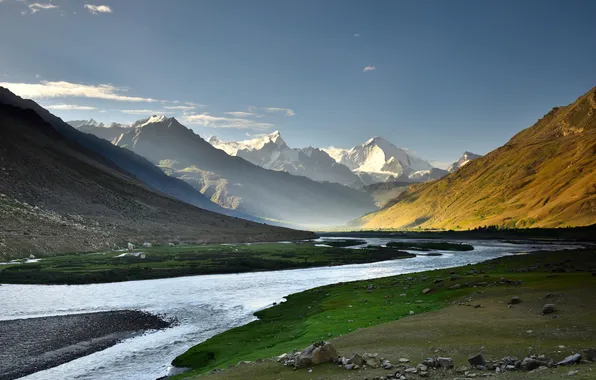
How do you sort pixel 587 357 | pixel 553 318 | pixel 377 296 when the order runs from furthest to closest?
pixel 377 296
pixel 553 318
pixel 587 357

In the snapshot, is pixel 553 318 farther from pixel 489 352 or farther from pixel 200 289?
pixel 200 289

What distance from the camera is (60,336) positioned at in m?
50.2

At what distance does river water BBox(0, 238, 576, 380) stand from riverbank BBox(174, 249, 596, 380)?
3.92 meters

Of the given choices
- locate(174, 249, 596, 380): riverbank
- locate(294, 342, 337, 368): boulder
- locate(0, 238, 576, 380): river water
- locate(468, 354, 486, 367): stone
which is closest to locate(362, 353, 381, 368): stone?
locate(174, 249, 596, 380): riverbank

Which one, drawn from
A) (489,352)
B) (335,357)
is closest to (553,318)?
(489,352)

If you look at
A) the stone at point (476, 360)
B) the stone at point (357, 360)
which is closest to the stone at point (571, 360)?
the stone at point (476, 360)

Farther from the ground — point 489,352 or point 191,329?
point 489,352

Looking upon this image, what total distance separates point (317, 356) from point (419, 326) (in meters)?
11.8

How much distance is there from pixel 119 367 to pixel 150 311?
1072 inches

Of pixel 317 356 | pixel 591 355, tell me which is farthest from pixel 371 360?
pixel 591 355

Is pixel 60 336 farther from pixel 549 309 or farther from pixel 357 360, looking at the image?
pixel 549 309

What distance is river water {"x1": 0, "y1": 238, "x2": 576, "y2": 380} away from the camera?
39.2 metres

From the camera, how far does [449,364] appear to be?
23.8 m

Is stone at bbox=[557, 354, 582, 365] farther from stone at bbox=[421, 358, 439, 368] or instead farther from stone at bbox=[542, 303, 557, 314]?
stone at bbox=[542, 303, 557, 314]
